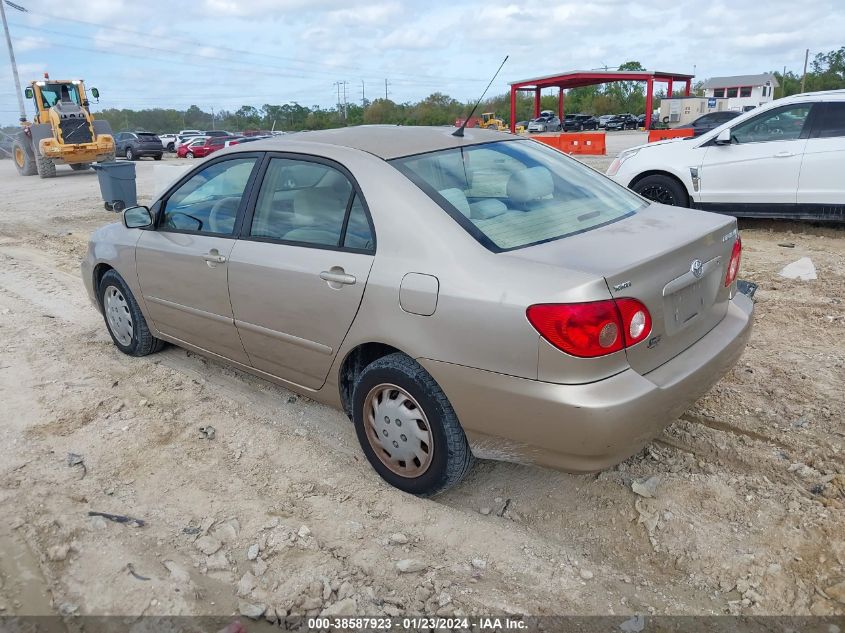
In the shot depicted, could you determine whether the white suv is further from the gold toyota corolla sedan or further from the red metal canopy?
the red metal canopy

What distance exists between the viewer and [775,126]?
26.2 feet

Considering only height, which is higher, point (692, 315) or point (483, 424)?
point (692, 315)

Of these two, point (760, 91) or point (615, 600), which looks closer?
point (615, 600)

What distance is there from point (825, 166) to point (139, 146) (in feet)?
104

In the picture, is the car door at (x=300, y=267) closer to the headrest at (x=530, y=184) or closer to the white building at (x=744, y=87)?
the headrest at (x=530, y=184)

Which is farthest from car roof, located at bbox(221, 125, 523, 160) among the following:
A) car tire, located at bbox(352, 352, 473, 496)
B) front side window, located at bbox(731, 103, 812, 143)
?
front side window, located at bbox(731, 103, 812, 143)

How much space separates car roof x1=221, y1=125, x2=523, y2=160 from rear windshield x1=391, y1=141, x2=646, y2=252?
3.0 inches

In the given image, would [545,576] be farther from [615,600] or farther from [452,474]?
[452,474]

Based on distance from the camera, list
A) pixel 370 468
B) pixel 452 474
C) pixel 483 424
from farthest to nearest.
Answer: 1. pixel 370 468
2. pixel 452 474
3. pixel 483 424

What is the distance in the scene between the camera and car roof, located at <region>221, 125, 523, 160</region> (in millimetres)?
3359

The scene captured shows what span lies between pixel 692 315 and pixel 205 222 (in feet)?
9.19

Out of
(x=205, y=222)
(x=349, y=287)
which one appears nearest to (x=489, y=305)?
(x=349, y=287)

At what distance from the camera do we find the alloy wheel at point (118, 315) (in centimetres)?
490

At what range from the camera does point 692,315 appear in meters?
2.88
